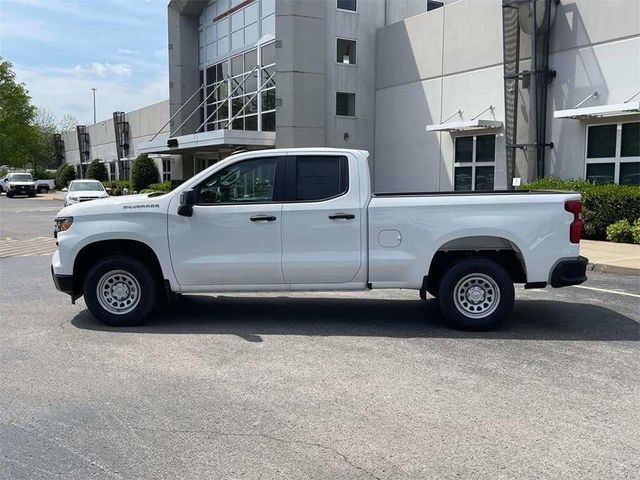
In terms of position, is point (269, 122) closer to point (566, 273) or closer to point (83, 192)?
point (83, 192)

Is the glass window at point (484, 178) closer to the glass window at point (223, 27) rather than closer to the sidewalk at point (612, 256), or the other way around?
the sidewalk at point (612, 256)

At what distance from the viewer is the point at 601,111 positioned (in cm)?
1616

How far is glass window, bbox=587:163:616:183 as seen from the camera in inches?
677

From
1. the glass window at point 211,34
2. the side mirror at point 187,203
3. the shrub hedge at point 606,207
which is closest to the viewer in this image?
the side mirror at point 187,203

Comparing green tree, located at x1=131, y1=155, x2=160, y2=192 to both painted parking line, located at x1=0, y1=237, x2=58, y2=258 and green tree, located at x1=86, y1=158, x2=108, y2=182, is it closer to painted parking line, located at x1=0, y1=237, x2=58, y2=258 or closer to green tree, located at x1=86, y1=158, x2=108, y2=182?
green tree, located at x1=86, y1=158, x2=108, y2=182

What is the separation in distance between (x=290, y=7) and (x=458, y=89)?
7406 millimetres

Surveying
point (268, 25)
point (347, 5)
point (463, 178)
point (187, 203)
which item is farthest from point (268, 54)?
point (187, 203)

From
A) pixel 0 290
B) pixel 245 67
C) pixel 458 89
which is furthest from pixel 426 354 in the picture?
pixel 245 67

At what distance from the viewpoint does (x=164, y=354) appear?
6098 mm

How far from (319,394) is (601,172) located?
15.1 meters

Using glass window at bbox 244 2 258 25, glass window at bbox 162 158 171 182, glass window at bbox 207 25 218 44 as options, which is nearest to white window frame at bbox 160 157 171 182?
glass window at bbox 162 158 171 182

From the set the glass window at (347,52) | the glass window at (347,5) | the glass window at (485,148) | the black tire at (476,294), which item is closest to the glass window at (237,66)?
the glass window at (347,52)

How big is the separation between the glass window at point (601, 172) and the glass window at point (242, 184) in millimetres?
13105

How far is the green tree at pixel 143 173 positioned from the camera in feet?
133
